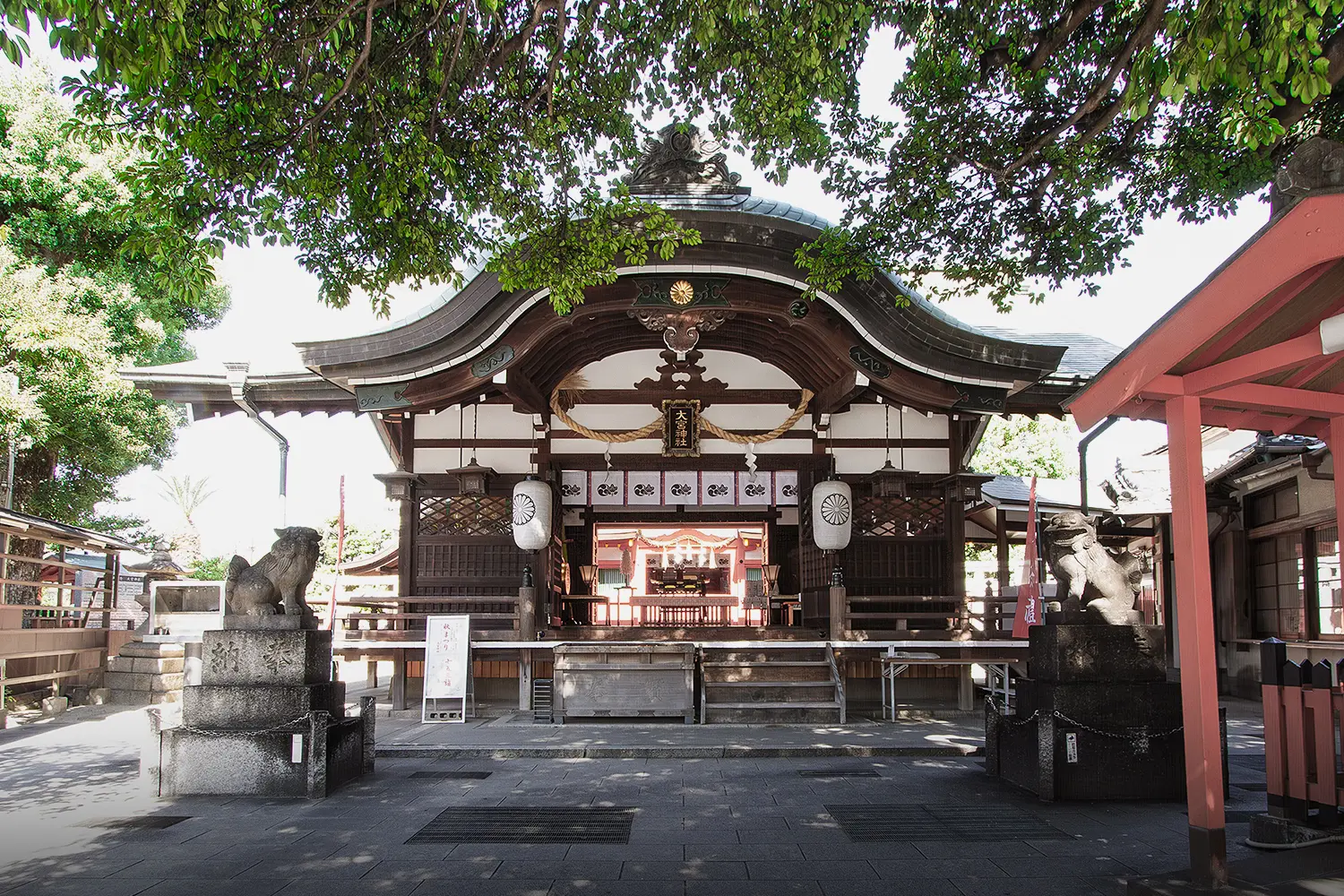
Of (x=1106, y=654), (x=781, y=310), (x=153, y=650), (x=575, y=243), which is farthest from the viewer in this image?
(x=153, y=650)

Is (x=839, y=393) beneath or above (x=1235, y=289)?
above

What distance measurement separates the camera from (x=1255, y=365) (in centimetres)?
497

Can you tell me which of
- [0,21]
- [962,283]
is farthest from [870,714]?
[0,21]

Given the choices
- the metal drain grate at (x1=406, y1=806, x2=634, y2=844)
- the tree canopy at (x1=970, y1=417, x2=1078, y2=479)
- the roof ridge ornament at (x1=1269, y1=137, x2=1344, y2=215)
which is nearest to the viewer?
the roof ridge ornament at (x1=1269, y1=137, x2=1344, y2=215)

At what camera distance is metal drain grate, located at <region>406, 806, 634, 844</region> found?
19.8 ft

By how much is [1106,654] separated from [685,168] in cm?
838

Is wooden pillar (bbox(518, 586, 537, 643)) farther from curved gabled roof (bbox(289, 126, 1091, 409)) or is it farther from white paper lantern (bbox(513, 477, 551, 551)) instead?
curved gabled roof (bbox(289, 126, 1091, 409))

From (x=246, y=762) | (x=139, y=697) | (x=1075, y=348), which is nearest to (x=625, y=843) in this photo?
(x=246, y=762)

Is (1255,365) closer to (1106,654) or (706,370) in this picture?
(1106,654)

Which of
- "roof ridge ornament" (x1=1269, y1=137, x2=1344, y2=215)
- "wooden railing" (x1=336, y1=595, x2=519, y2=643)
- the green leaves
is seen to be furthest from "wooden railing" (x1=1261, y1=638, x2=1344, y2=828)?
"wooden railing" (x1=336, y1=595, x2=519, y2=643)

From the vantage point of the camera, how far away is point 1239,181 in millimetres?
8344

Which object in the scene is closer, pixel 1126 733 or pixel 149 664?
pixel 1126 733

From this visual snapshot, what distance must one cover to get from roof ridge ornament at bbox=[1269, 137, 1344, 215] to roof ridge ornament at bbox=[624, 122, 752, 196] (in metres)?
8.80

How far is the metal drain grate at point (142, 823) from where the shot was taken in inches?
252
